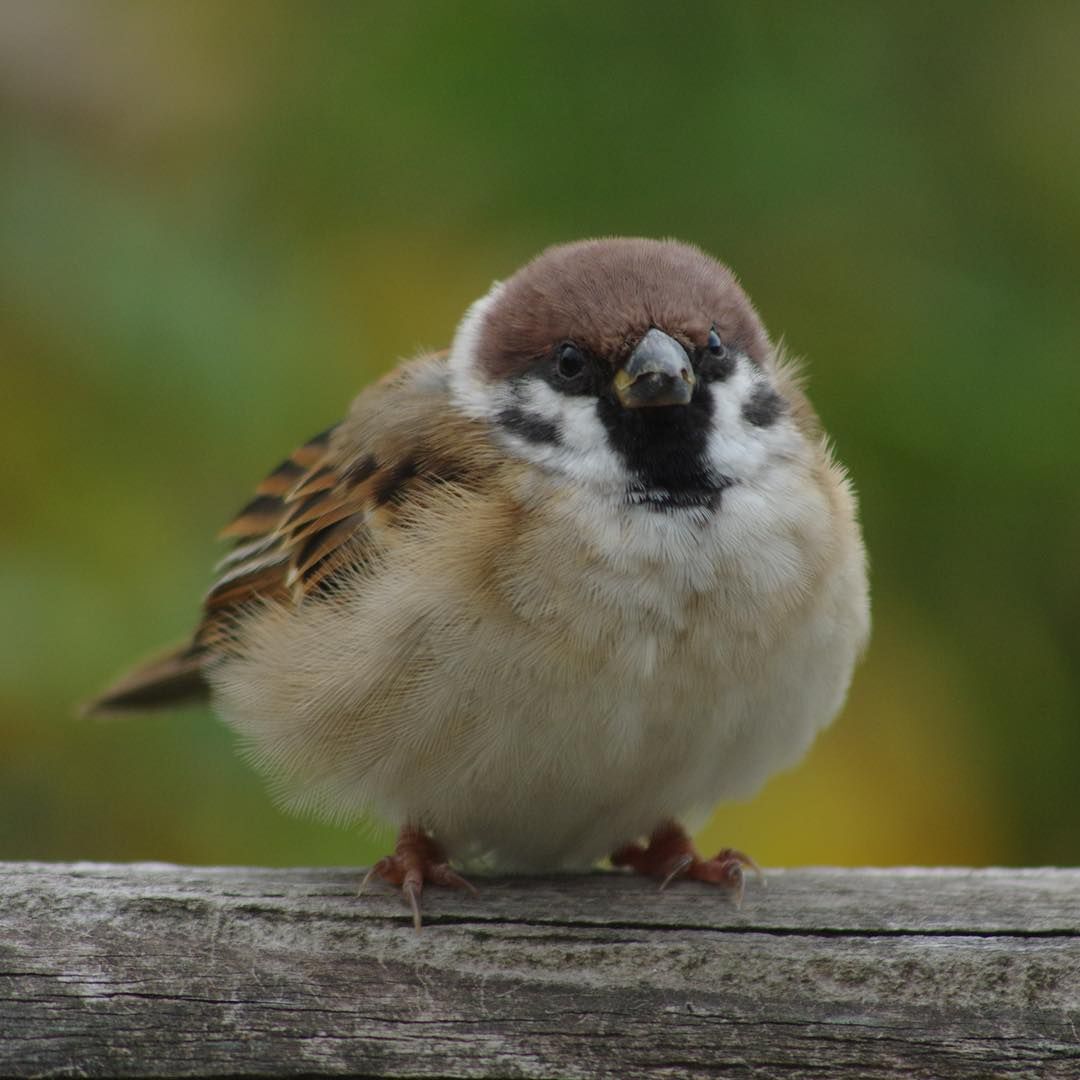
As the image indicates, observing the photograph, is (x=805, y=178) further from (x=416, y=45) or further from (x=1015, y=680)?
(x=1015, y=680)

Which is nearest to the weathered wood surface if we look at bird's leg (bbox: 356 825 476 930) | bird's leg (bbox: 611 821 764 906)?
bird's leg (bbox: 356 825 476 930)

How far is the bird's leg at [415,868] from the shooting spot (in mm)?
2840

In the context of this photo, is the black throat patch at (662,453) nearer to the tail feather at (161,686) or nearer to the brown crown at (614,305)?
the brown crown at (614,305)

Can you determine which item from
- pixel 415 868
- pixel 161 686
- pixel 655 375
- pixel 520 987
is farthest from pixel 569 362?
pixel 161 686

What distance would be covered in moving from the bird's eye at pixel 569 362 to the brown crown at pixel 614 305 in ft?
0.06

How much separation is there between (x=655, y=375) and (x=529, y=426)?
0.28 m

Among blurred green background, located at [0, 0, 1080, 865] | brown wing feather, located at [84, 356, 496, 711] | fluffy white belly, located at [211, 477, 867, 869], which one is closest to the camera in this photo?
fluffy white belly, located at [211, 477, 867, 869]

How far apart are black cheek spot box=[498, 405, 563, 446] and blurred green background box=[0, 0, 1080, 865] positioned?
59 cm

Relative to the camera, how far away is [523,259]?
149 inches

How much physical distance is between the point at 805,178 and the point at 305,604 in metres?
1.39

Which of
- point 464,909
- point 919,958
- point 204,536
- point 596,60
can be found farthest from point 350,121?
point 919,958

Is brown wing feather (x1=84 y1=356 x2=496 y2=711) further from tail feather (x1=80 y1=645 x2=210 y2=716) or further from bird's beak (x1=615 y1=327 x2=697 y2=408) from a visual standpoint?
bird's beak (x1=615 y1=327 x2=697 y2=408)

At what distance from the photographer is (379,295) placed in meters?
3.85

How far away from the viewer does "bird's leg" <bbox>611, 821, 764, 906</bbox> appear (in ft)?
9.79
